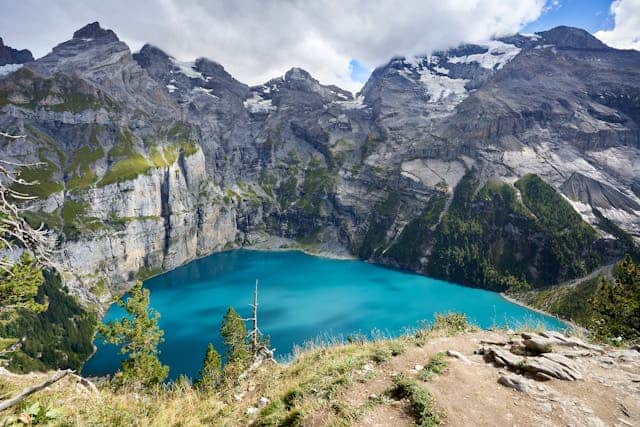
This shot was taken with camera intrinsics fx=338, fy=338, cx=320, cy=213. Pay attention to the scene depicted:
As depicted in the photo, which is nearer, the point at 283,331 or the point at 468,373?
the point at 468,373

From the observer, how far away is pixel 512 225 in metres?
160

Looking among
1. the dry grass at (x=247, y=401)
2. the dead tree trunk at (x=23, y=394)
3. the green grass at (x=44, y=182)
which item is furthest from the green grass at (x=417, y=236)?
the dead tree trunk at (x=23, y=394)

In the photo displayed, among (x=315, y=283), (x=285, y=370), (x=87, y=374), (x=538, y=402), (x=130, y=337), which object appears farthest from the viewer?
(x=315, y=283)

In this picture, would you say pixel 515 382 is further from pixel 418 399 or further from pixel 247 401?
pixel 247 401

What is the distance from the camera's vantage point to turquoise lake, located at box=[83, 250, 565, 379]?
283 ft

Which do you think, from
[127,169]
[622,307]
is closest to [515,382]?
[622,307]

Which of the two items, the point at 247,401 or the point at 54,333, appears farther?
the point at 54,333

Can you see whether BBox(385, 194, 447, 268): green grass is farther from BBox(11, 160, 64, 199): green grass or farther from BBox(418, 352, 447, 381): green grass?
BBox(418, 352, 447, 381): green grass

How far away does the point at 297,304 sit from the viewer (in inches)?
4461

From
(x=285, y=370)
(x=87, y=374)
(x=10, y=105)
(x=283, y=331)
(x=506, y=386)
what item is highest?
(x=10, y=105)

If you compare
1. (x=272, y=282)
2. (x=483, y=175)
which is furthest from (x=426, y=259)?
(x=272, y=282)

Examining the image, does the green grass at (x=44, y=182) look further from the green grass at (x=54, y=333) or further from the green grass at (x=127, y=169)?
the green grass at (x=54, y=333)

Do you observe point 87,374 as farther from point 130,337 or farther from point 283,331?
point 130,337

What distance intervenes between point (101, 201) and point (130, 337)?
158m
